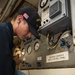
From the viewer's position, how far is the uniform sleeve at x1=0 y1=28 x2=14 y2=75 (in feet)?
3.21

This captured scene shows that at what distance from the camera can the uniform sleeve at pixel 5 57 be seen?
3.21ft

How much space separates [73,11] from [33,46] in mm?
828

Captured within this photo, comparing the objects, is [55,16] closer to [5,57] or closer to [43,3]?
[43,3]

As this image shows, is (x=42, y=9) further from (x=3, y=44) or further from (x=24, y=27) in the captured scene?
(x=3, y=44)

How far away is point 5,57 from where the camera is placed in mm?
989

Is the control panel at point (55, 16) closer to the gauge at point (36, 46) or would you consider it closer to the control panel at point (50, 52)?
the control panel at point (50, 52)

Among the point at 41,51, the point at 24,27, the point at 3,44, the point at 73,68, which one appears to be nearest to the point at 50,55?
the point at 41,51

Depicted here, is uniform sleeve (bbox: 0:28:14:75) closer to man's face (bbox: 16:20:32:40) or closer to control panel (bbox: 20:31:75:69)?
man's face (bbox: 16:20:32:40)

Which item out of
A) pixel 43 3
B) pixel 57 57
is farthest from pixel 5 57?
pixel 43 3

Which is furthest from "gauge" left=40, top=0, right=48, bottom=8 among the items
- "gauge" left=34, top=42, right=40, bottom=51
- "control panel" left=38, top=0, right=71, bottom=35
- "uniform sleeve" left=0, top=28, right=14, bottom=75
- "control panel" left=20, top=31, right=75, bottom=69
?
"uniform sleeve" left=0, top=28, right=14, bottom=75

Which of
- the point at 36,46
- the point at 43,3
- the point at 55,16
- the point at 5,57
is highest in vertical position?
the point at 43,3

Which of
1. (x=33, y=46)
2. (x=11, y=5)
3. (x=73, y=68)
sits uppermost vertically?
(x=11, y=5)

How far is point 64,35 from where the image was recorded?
4.58ft

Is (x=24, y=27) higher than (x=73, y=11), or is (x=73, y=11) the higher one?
(x=73, y=11)
